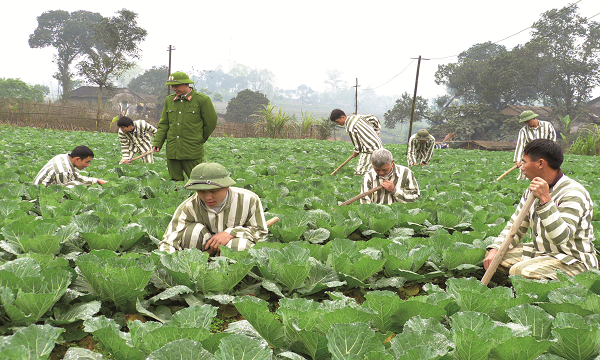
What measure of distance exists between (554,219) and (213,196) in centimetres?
215

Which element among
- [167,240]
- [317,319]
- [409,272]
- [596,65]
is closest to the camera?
[317,319]

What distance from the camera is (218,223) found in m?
3.16

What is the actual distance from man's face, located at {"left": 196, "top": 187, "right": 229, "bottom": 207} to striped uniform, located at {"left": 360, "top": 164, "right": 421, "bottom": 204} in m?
2.18

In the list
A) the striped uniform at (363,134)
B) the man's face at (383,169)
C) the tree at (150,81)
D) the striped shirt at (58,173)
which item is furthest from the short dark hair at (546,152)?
the tree at (150,81)

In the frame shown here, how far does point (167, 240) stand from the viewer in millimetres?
3039

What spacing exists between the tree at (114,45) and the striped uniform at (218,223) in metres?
32.2

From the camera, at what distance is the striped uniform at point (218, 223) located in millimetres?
3053

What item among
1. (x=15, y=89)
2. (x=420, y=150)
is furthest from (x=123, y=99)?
(x=420, y=150)

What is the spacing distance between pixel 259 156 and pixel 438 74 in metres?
37.1

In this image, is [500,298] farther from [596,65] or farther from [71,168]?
[596,65]

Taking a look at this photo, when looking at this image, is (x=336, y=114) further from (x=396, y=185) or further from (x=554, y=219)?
(x=554, y=219)

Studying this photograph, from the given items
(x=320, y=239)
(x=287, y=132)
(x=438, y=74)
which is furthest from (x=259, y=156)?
(x=438, y=74)

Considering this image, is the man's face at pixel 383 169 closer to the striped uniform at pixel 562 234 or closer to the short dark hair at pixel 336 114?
the striped uniform at pixel 562 234

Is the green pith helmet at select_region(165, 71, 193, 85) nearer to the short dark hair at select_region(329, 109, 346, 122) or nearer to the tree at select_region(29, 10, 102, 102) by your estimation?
the short dark hair at select_region(329, 109, 346, 122)
